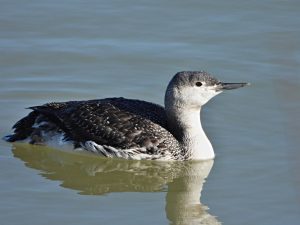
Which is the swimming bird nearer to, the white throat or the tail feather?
the white throat

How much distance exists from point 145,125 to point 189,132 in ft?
1.70

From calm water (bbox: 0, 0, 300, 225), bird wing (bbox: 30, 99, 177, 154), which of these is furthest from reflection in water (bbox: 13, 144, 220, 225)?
bird wing (bbox: 30, 99, 177, 154)

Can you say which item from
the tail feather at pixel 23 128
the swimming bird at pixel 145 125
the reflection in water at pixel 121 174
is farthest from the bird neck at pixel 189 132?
the tail feather at pixel 23 128

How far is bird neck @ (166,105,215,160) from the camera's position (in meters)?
9.79

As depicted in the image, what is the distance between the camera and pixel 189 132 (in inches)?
389

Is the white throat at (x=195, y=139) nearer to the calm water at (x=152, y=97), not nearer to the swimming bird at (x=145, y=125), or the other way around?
the swimming bird at (x=145, y=125)

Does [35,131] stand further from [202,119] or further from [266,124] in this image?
[266,124]

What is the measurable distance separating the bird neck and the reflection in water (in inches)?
4.5

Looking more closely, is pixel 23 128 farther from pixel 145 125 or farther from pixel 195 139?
pixel 195 139

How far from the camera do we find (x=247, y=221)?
27.0 feet

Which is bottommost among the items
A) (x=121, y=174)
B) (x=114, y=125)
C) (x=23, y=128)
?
(x=121, y=174)

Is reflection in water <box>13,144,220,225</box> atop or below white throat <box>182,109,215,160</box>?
below

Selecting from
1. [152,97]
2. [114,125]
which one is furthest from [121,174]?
[152,97]

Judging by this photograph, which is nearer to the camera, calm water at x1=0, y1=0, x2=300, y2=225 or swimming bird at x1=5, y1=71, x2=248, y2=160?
calm water at x1=0, y1=0, x2=300, y2=225
